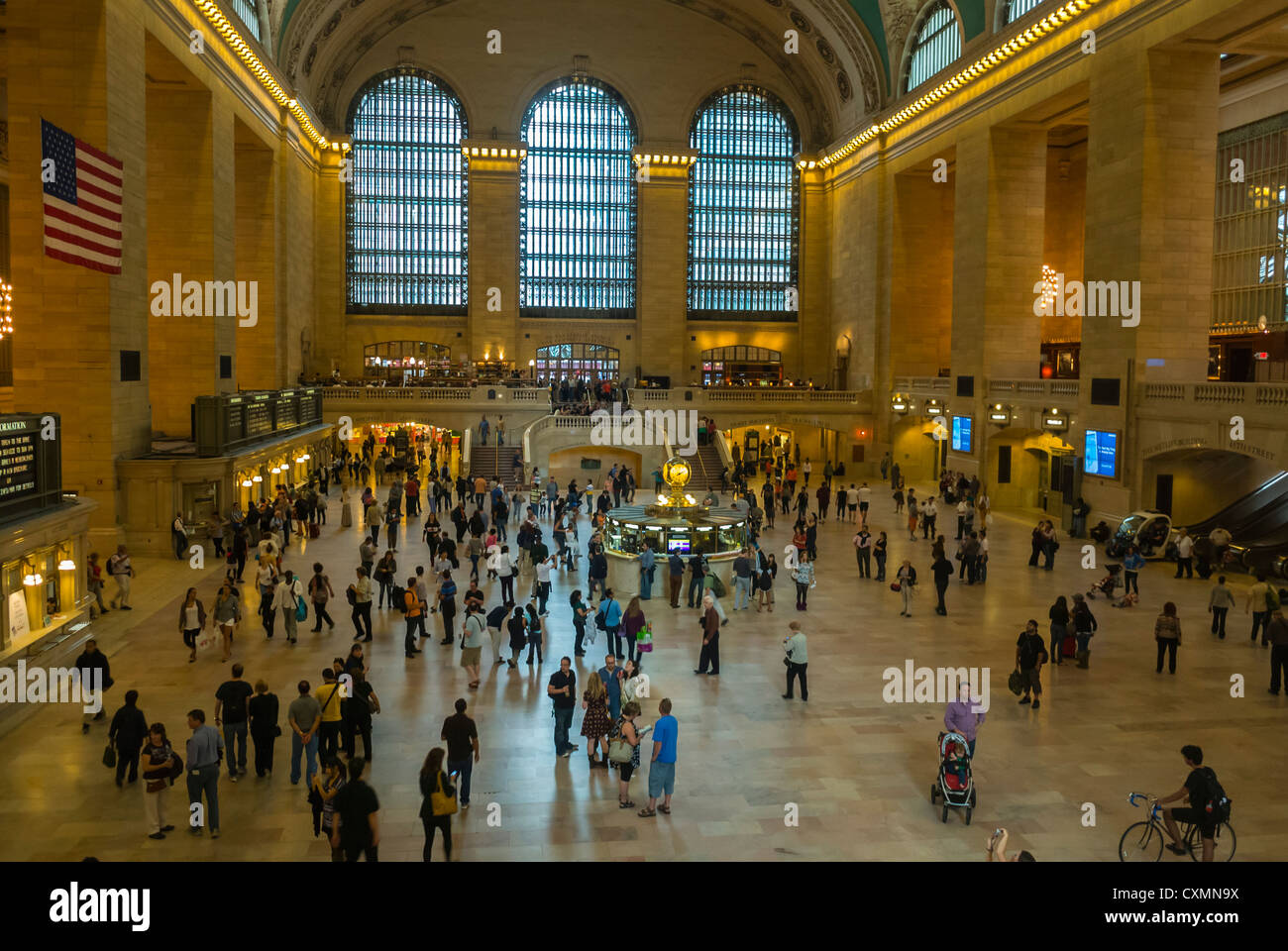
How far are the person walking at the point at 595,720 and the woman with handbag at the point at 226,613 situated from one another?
5.95 metres

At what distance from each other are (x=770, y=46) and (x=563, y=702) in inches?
1654

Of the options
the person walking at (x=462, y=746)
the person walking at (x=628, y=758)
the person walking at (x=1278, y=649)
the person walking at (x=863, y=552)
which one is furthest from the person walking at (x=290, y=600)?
the person walking at (x=1278, y=649)

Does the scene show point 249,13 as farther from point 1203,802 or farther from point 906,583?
point 1203,802

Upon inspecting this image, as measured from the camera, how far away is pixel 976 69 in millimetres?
31641

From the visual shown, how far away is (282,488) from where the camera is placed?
1033 inches

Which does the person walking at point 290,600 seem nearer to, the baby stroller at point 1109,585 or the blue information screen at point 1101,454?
the baby stroller at point 1109,585

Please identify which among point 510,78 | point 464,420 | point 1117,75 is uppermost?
point 510,78

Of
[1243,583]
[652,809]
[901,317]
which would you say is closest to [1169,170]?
[1243,583]

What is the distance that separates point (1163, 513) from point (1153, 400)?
265 centimetres

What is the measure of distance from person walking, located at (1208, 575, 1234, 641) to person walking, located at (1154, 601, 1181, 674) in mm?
2187

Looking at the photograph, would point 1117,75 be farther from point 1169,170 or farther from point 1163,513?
point 1163,513

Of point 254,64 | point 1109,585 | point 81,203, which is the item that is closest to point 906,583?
point 1109,585

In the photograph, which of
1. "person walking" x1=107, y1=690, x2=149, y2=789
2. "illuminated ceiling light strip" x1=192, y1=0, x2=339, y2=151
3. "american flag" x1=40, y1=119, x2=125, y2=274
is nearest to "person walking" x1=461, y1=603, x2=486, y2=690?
"person walking" x1=107, y1=690, x2=149, y2=789

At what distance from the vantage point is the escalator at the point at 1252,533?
20.3 meters
